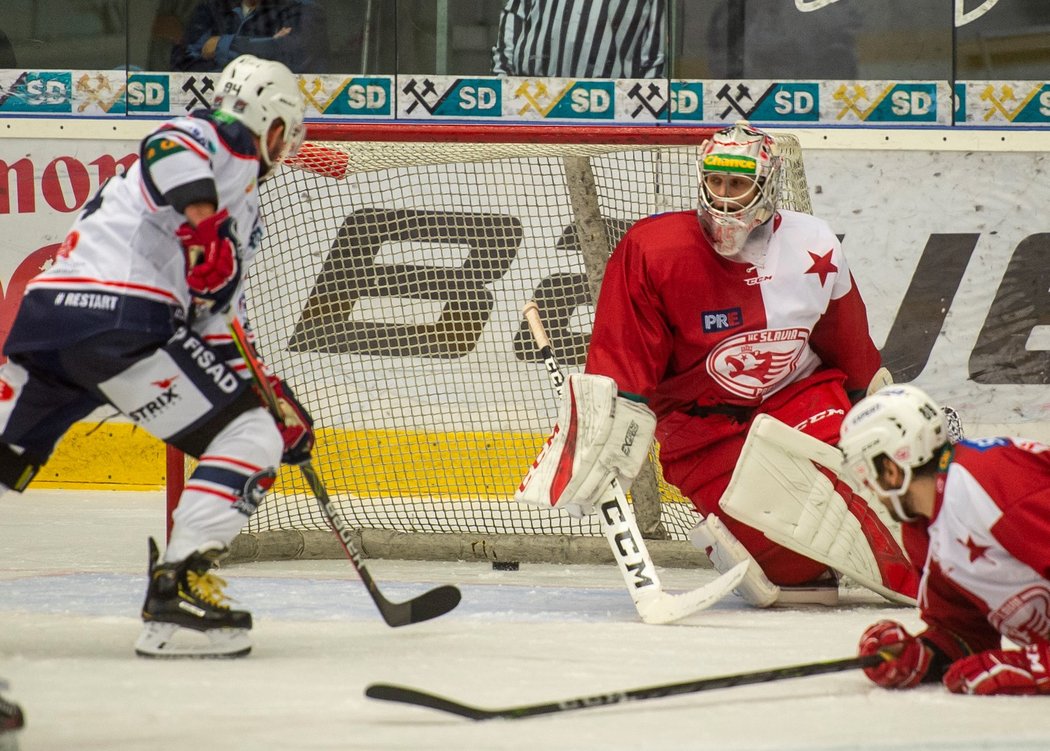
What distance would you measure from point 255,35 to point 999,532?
3965mm

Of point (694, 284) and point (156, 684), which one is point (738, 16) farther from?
point (156, 684)

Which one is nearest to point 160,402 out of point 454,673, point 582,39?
point 454,673

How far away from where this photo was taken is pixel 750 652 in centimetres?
263

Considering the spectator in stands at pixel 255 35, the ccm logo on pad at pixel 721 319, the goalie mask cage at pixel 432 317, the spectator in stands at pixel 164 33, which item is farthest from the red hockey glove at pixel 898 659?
the spectator in stands at pixel 164 33

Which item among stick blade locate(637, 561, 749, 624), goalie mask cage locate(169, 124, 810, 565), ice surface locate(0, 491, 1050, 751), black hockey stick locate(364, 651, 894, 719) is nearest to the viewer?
ice surface locate(0, 491, 1050, 751)

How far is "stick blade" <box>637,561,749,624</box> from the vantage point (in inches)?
118

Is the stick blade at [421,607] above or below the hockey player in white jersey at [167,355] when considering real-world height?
below

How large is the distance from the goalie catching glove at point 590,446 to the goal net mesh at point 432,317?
1443 mm

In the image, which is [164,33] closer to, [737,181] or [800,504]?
[737,181]

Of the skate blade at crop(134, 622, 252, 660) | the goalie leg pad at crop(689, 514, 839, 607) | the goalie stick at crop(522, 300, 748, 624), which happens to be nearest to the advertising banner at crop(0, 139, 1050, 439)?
the goalie leg pad at crop(689, 514, 839, 607)

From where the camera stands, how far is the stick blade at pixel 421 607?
289 centimetres

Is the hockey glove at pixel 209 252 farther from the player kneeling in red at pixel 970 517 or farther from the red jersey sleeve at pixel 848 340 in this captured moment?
the red jersey sleeve at pixel 848 340

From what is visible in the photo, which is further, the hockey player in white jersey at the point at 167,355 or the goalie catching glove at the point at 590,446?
the goalie catching glove at the point at 590,446

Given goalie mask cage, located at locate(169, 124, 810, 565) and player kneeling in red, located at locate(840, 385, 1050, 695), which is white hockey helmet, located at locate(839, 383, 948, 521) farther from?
goalie mask cage, located at locate(169, 124, 810, 565)
